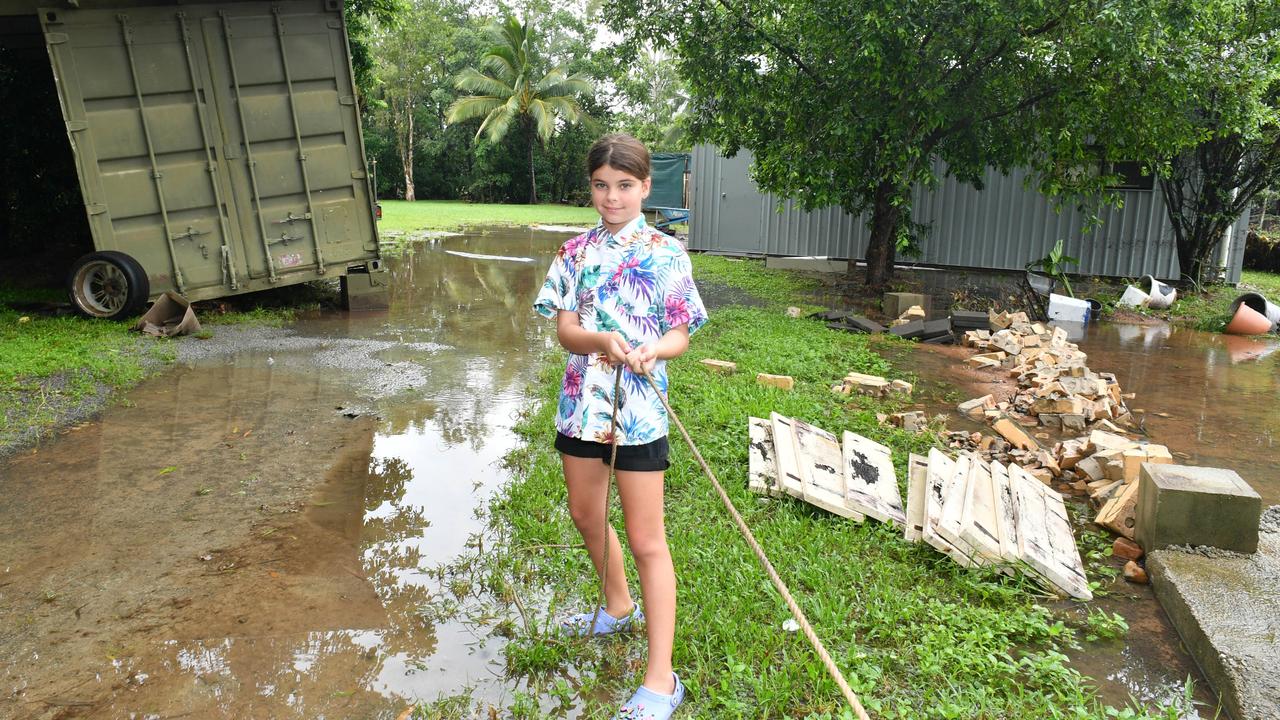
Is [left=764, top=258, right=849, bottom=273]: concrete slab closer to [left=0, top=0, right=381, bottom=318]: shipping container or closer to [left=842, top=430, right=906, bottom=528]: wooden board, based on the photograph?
[left=0, top=0, right=381, bottom=318]: shipping container

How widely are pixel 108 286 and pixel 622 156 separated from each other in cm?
802

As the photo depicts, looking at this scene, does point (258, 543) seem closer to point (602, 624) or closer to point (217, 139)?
point (602, 624)

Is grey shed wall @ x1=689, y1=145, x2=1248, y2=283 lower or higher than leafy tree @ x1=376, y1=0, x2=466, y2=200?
lower

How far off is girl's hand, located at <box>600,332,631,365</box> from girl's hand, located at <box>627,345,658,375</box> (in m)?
0.02

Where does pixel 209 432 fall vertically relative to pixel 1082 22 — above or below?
below

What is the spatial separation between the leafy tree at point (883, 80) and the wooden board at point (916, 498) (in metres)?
6.54

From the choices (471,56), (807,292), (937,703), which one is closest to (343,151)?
(807,292)

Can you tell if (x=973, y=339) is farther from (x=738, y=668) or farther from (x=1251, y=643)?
(x=738, y=668)

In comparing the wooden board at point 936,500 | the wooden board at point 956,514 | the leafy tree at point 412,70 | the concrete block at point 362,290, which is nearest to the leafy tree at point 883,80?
the concrete block at point 362,290

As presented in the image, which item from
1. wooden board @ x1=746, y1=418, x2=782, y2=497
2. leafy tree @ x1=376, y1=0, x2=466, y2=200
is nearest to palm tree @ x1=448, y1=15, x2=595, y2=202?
leafy tree @ x1=376, y1=0, x2=466, y2=200

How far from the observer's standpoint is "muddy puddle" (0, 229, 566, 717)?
3066 millimetres

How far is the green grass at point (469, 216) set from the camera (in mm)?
25172

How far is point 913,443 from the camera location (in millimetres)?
5789

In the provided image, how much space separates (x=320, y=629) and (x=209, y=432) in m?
2.89
